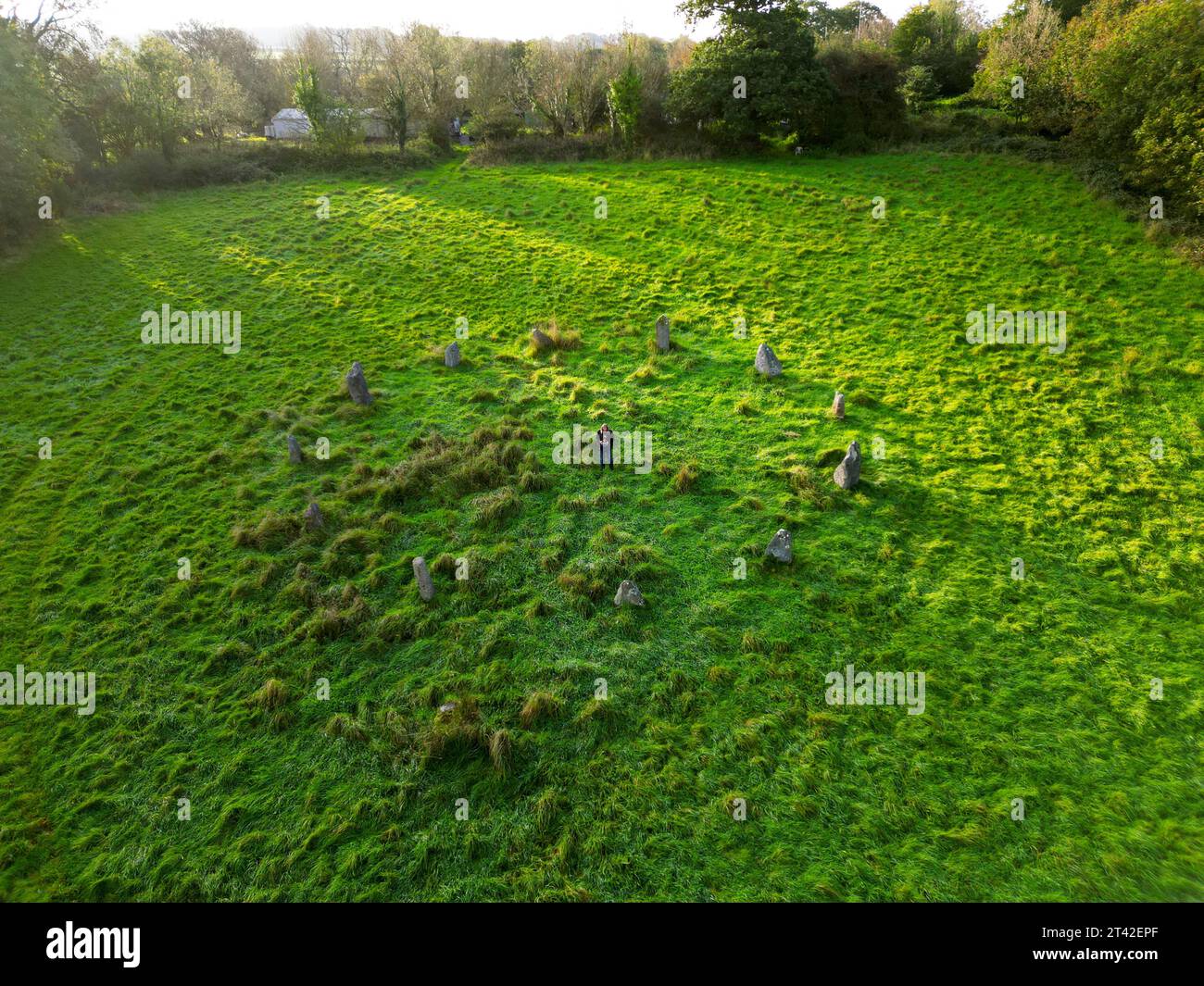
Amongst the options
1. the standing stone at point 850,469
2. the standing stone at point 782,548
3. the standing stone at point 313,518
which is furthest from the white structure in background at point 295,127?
the standing stone at point 782,548

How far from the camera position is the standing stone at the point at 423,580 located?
12.2m

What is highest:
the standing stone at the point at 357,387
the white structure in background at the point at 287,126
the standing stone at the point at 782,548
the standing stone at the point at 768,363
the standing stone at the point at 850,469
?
the white structure in background at the point at 287,126

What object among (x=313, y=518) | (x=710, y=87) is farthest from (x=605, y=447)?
(x=710, y=87)

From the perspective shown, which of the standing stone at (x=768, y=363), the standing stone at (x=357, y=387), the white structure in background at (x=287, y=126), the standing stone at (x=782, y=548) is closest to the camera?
the standing stone at (x=782, y=548)

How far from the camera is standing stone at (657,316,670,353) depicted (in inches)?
799

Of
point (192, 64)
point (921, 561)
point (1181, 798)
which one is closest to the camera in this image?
point (1181, 798)

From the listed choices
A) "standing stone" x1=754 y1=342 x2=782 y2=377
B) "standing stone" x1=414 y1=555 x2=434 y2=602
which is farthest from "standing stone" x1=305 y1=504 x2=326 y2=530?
"standing stone" x1=754 y1=342 x2=782 y2=377

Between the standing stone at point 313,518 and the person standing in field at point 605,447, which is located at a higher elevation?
the person standing in field at point 605,447

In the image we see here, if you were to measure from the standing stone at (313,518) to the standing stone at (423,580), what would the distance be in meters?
3.46

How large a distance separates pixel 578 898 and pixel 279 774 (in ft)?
17.3

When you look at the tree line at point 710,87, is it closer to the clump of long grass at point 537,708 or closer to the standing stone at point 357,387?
the standing stone at point 357,387

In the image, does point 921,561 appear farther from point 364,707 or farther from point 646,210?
point 646,210

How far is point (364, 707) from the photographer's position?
10.3 m
